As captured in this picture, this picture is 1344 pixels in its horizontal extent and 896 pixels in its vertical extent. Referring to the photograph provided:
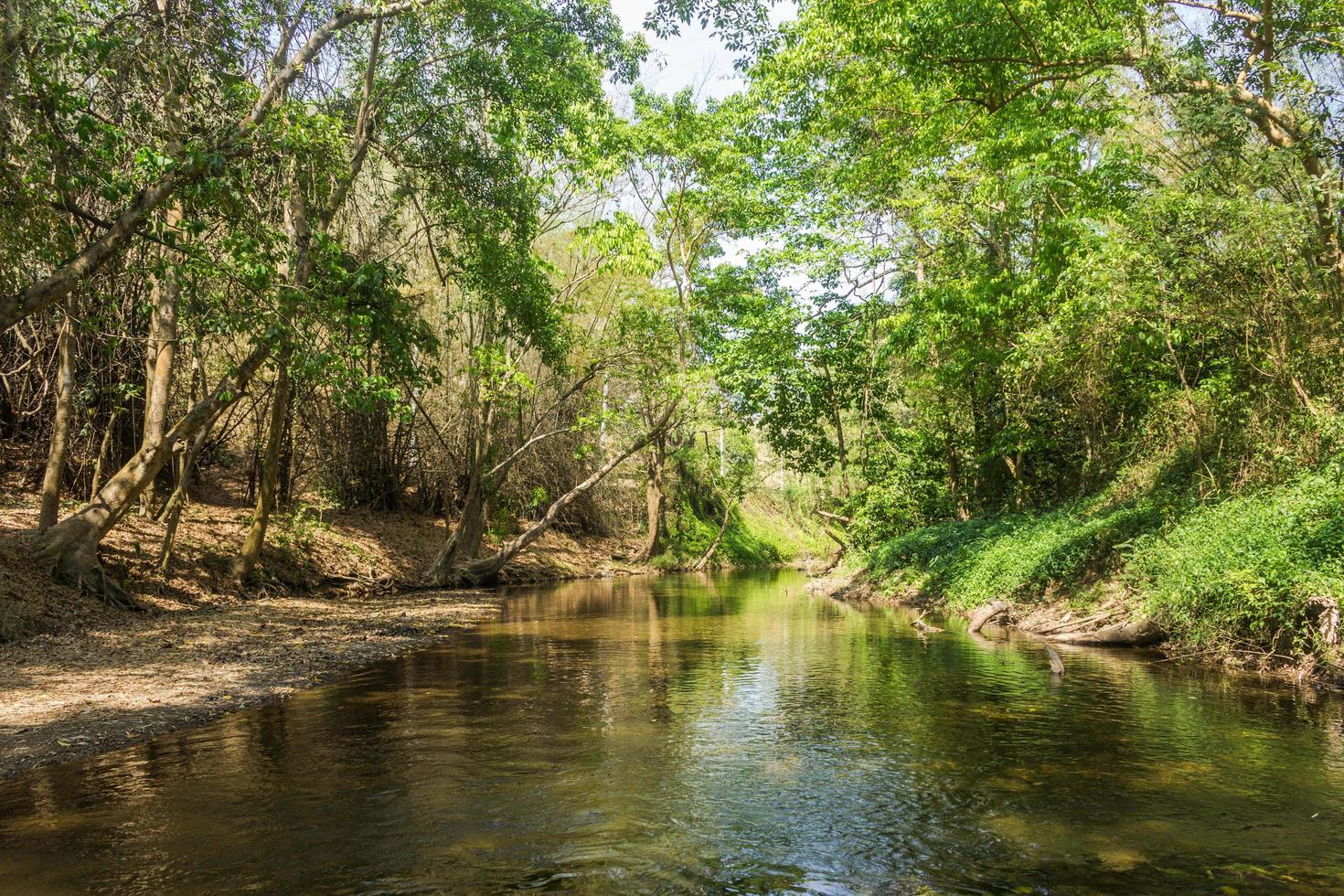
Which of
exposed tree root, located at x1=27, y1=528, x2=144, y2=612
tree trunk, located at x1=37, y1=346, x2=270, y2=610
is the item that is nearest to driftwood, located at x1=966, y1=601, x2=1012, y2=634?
tree trunk, located at x1=37, y1=346, x2=270, y2=610

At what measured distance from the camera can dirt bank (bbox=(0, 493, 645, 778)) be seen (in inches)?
304

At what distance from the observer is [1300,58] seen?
13.6 metres

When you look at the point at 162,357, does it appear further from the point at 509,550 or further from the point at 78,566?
the point at 509,550

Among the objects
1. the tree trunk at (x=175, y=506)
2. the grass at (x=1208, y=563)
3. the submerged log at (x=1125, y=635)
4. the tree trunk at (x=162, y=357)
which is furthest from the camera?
the tree trunk at (x=175, y=506)

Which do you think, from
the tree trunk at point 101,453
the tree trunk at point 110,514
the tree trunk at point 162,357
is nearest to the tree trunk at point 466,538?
the tree trunk at point 101,453

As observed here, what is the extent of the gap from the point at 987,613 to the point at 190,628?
12.6 metres

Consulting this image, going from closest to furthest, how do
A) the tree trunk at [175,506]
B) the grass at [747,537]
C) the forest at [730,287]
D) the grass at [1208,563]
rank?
the grass at [1208,563]
the forest at [730,287]
the tree trunk at [175,506]
the grass at [747,537]

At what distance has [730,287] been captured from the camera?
25969 mm

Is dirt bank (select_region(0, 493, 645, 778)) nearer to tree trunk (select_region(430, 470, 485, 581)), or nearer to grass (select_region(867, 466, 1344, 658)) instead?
tree trunk (select_region(430, 470, 485, 581))

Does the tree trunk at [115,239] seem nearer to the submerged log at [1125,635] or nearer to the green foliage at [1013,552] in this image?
the submerged log at [1125,635]

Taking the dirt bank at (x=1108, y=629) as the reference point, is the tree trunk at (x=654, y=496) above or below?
above

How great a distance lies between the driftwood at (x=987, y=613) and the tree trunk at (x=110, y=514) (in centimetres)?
1223

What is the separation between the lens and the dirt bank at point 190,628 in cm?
773

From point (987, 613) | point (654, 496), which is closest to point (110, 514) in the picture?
point (987, 613)
